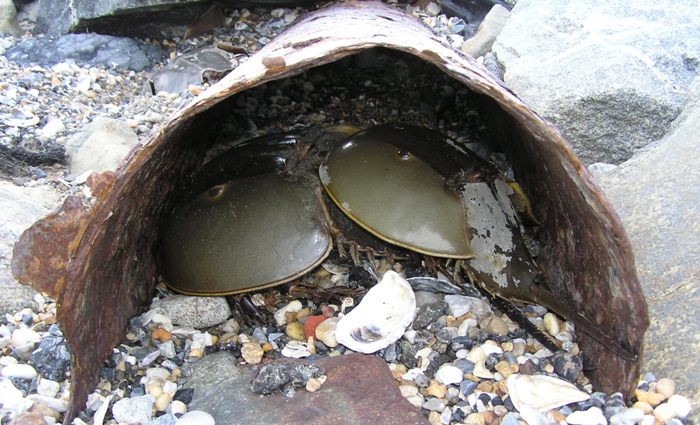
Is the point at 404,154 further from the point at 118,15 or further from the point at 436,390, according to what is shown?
the point at 118,15

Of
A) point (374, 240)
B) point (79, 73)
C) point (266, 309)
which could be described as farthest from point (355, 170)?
point (79, 73)

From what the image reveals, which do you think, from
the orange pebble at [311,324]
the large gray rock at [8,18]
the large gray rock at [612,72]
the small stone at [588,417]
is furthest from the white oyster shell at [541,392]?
the large gray rock at [8,18]

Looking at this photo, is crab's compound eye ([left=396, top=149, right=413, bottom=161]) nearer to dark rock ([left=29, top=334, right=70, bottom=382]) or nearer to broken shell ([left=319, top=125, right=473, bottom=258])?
broken shell ([left=319, top=125, right=473, bottom=258])

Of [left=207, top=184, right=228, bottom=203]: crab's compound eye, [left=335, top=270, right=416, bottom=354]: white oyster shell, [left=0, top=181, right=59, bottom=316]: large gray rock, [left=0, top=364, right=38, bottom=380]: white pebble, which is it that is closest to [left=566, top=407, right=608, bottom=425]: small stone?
[left=335, top=270, right=416, bottom=354]: white oyster shell

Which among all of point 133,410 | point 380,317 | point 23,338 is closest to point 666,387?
point 380,317

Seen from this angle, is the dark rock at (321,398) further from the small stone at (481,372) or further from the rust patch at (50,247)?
the rust patch at (50,247)

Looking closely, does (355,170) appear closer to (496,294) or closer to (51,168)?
(496,294)
